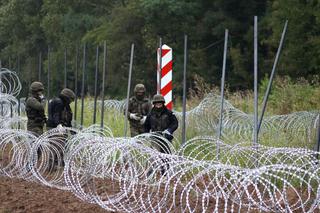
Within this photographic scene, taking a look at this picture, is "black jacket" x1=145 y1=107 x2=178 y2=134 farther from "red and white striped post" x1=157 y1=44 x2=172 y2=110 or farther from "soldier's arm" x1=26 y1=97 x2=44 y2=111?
"soldier's arm" x1=26 y1=97 x2=44 y2=111

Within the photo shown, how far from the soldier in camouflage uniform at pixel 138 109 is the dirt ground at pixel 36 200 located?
2.00 metres

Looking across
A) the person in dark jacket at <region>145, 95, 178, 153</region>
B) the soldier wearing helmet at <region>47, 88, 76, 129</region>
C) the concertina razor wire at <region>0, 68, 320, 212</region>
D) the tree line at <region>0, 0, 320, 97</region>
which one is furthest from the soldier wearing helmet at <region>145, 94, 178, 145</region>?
the tree line at <region>0, 0, 320, 97</region>

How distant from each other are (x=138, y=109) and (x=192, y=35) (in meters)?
22.3

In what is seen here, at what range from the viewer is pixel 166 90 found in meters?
12.1

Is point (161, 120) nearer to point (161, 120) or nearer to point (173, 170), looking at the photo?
point (161, 120)

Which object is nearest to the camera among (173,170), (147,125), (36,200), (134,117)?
(173,170)

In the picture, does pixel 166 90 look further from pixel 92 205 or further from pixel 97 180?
pixel 92 205

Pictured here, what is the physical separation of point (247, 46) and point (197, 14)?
139 inches

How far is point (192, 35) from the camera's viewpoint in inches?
1297

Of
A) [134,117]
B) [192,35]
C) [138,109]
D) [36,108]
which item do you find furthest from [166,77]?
[192,35]

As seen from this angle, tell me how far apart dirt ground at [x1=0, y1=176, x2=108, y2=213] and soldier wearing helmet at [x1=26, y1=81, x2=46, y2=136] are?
5.37 ft

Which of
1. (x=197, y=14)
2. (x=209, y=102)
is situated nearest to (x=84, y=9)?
(x=197, y=14)

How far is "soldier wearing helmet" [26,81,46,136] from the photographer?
37.2ft

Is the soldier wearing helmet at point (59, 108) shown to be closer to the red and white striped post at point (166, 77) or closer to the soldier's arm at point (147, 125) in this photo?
the soldier's arm at point (147, 125)
